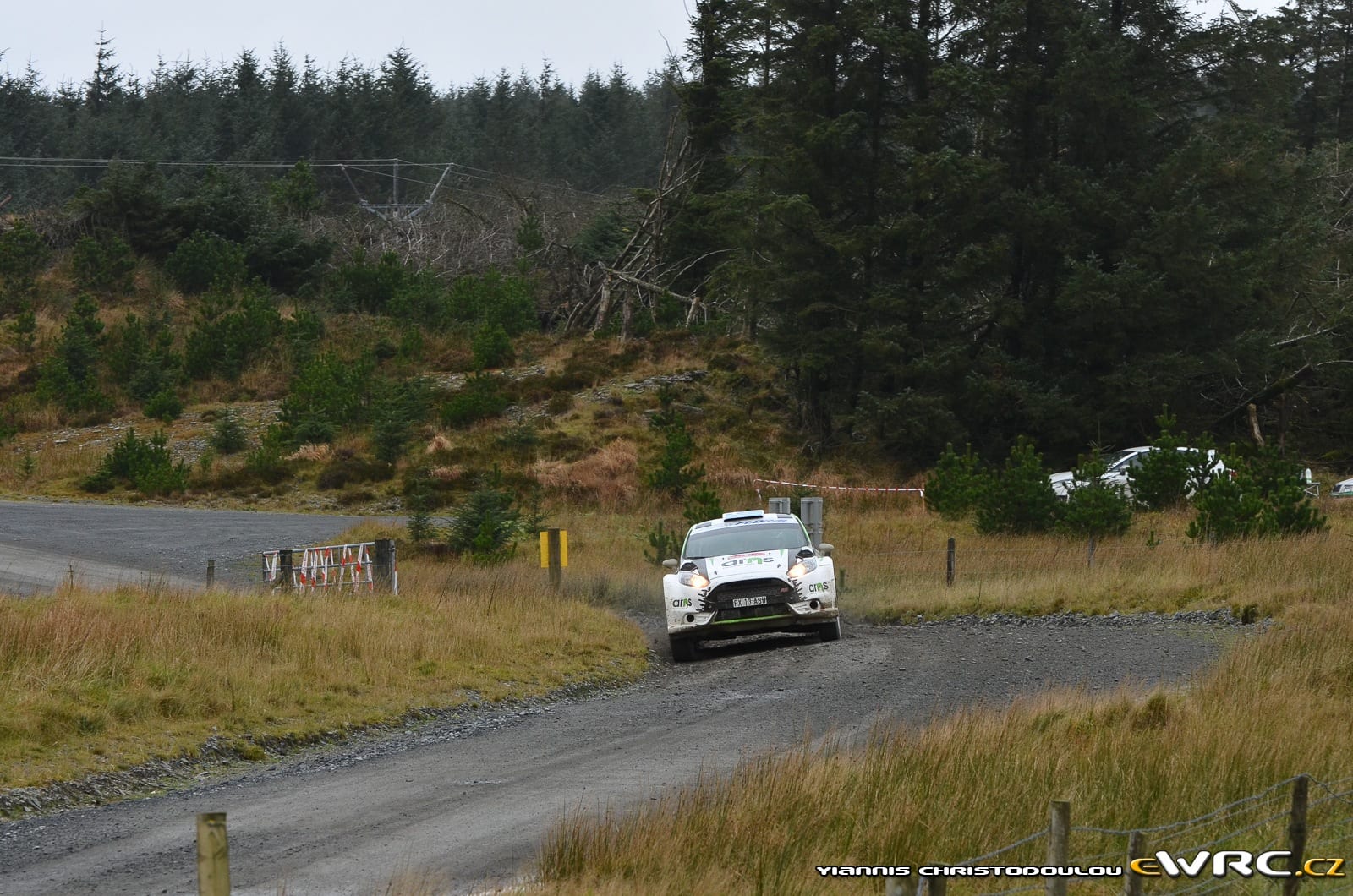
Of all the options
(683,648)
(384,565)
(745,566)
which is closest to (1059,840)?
(745,566)

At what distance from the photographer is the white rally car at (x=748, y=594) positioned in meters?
18.3

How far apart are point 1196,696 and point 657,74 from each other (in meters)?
144

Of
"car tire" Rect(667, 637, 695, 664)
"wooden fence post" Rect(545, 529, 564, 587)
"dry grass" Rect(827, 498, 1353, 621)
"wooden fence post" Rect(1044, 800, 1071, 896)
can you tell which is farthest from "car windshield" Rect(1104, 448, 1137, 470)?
"wooden fence post" Rect(1044, 800, 1071, 896)

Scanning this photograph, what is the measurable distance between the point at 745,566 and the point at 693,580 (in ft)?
2.30

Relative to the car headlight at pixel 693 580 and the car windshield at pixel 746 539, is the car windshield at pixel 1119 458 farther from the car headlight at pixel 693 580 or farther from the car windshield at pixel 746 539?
the car headlight at pixel 693 580

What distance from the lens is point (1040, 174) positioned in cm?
4559

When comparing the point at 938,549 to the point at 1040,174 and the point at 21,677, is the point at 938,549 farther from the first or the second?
the point at 1040,174

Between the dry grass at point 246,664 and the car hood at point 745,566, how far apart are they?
145cm

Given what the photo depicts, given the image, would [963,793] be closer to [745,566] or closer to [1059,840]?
[1059,840]

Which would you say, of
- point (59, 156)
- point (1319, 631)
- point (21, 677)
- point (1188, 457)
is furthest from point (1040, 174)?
point (59, 156)

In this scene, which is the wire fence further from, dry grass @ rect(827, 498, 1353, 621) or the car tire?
dry grass @ rect(827, 498, 1353, 621)

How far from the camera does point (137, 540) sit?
30.4 m

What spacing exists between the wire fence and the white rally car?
9.49 metres

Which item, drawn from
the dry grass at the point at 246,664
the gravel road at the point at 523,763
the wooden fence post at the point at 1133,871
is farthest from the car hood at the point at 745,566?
the wooden fence post at the point at 1133,871
